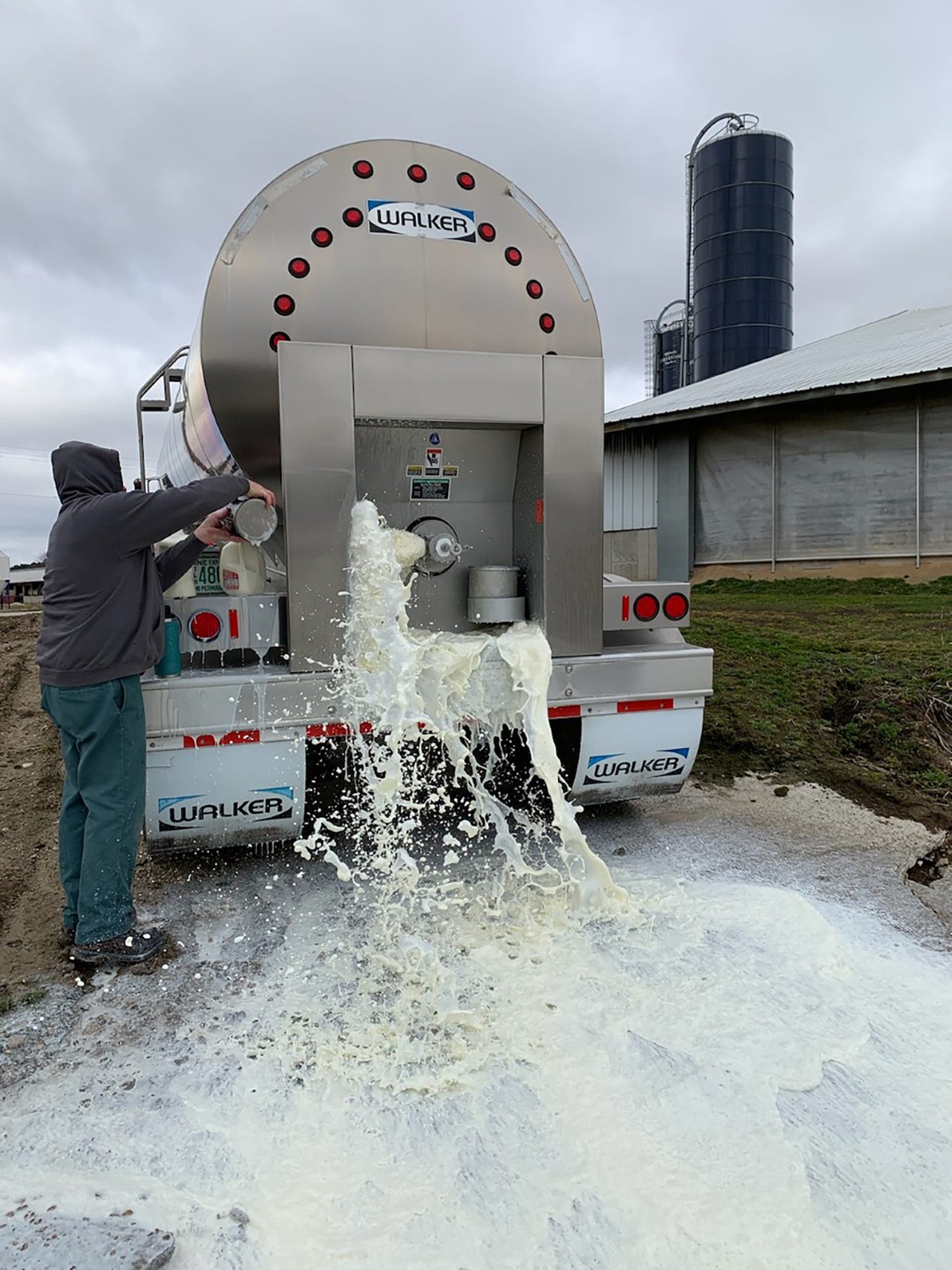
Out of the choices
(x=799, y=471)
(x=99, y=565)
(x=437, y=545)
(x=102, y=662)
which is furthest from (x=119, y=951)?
(x=799, y=471)

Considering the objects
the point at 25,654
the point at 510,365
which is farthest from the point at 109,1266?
the point at 25,654

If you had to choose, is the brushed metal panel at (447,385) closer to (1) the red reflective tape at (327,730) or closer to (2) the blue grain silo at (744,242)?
(1) the red reflective tape at (327,730)

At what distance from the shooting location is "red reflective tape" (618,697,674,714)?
147 inches

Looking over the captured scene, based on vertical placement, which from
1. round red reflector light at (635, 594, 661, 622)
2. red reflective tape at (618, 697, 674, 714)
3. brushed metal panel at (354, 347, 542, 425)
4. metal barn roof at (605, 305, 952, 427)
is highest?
metal barn roof at (605, 305, 952, 427)

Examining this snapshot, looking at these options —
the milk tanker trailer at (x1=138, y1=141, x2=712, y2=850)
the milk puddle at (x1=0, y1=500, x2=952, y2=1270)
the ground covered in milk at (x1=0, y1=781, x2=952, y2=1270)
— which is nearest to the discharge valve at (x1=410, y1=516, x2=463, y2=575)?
the milk tanker trailer at (x1=138, y1=141, x2=712, y2=850)

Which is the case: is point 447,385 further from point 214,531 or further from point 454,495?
point 214,531

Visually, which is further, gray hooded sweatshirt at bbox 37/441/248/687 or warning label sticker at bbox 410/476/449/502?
warning label sticker at bbox 410/476/449/502

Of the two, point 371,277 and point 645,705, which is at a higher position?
point 371,277

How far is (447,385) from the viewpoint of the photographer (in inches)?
135

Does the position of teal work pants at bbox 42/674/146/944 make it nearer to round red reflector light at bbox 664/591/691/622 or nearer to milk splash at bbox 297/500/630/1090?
milk splash at bbox 297/500/630/1090

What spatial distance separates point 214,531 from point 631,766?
1.99 m

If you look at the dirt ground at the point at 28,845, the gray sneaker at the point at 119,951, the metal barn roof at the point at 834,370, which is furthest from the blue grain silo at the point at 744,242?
the gray sneaker at the point at 119,951

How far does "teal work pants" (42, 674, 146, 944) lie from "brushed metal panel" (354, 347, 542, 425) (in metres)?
1.37

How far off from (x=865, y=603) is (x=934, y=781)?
7.12 m
